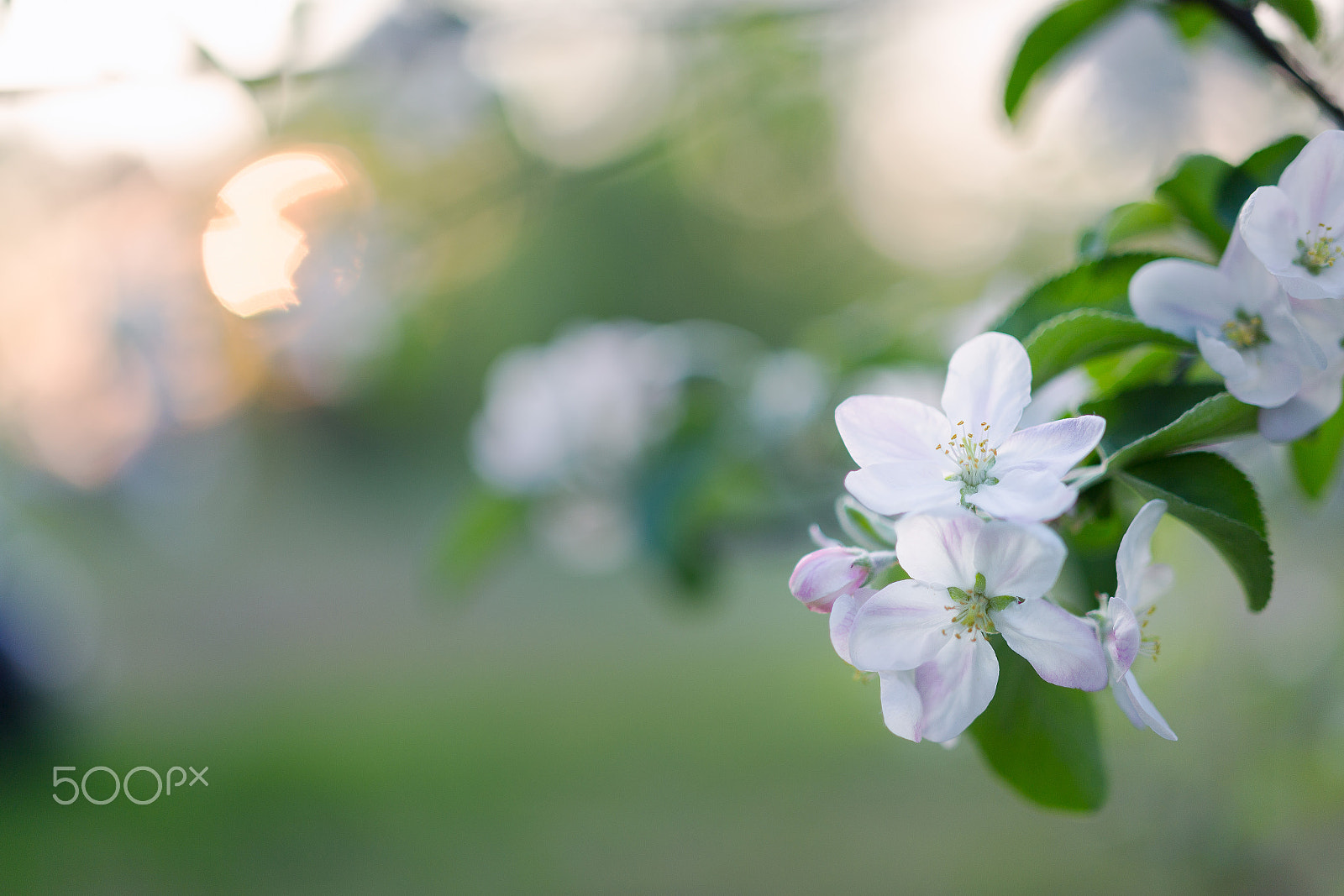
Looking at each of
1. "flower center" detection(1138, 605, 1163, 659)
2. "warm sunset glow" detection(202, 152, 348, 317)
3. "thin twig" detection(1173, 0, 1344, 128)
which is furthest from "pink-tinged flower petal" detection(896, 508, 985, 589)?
"warm sunset glow" detection(202, 152, 348, 317)

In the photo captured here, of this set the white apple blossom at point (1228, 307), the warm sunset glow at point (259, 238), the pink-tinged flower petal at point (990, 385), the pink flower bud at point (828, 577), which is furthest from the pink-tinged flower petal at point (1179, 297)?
the warm sunset glow at point (259, 238)

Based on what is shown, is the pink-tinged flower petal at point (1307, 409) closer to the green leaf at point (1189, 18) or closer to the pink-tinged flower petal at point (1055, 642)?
the pink-tinged flower petal at point (1055, 642)

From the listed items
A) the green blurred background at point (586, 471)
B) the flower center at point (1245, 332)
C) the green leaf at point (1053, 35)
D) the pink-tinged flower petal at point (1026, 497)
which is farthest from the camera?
the green blurred background at point (586, 471)

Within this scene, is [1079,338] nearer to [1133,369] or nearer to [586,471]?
[1133,369]

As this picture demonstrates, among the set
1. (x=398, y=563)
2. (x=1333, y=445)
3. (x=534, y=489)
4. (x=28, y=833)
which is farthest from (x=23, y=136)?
(x=398, y=563)

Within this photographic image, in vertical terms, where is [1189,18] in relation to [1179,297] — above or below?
above

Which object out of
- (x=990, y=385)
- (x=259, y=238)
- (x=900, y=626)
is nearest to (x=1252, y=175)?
(x=990, y=385)

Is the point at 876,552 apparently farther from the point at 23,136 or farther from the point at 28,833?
the point at 28,833
